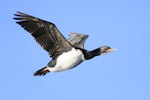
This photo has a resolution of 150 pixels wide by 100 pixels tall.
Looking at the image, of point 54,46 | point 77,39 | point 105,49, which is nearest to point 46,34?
point 54,46

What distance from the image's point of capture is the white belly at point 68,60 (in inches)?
703

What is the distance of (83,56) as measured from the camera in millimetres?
18188

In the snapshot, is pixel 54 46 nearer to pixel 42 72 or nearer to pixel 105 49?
pixel 42 72

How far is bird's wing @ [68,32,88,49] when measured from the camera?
69.3ft

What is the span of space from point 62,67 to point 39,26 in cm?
170

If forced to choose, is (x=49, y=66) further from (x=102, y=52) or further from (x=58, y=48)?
(x=102, y=52)

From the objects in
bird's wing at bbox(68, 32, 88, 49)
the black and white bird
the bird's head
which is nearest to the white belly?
the black and white bird

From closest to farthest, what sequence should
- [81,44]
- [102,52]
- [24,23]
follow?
[24,23]
[102,52]
[81,44]

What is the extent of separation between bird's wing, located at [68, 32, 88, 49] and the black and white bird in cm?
251

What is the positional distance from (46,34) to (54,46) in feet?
2.08

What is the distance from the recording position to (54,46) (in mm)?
18188

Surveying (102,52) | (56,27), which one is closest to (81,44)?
(102,52)

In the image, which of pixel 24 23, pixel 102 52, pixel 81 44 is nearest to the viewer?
pixel 24 23

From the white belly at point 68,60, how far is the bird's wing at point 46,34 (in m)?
0.22
